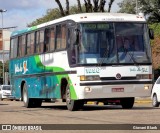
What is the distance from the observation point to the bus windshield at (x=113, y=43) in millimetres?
20609

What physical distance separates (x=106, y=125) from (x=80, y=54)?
613cm

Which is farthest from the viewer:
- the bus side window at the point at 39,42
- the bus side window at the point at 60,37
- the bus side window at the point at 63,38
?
the bus side window at the point at 39,42

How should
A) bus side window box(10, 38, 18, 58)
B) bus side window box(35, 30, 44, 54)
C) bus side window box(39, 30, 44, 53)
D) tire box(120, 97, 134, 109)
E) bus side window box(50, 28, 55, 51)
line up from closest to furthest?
tire box(120, 97, 134, 109) < bus side window box(50, 28, 55, 51) < bus side window box(39, 30, 44, 53) < bus side window box(35, 30, 44, 54) < bus side window box(10, 38, 18, 58)

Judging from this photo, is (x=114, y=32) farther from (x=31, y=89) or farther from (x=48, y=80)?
(x=31, y=89)

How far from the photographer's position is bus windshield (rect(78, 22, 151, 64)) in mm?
20609

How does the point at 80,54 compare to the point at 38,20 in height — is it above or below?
below

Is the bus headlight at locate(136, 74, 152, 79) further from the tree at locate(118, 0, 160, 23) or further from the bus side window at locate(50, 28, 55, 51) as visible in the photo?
the tree at locate(118, 0, 160, 23)

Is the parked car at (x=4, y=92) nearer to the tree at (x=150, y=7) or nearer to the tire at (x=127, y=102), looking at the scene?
→ the tree at (x=150, y=7)

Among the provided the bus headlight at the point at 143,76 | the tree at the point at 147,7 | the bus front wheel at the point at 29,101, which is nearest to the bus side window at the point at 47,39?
the bus front wheel at the point at 29,101

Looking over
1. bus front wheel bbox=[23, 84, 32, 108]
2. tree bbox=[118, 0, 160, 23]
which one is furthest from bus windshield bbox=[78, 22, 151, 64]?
tree bbox=[118, 0, 160, 23]

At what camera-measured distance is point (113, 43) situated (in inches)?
824

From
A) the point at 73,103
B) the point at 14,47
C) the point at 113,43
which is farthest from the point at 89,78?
the point at 14,47

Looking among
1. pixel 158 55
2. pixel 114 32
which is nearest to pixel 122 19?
pixel 114 32

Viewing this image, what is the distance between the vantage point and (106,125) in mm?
14812
